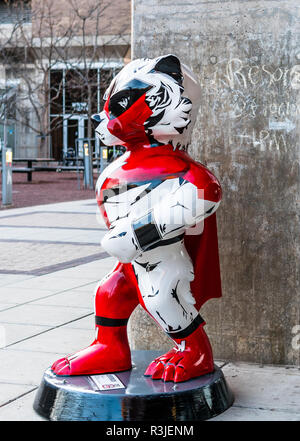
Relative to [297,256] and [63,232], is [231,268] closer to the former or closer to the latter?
[297,256]

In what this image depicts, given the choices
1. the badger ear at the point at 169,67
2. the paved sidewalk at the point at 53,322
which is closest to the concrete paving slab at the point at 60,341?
the paved sidewalk at the point at 53,322

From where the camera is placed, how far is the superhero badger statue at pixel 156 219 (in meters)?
3.36

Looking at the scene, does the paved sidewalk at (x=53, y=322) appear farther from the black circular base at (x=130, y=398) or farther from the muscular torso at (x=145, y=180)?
the muscular torso at (x=145, y=180)

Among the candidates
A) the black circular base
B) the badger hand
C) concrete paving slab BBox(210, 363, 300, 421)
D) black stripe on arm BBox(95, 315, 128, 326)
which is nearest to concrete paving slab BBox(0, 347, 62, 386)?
the black circular base

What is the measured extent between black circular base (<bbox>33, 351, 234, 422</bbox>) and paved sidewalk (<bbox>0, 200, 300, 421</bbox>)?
0.38 ft

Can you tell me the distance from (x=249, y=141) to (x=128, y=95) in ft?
3.82

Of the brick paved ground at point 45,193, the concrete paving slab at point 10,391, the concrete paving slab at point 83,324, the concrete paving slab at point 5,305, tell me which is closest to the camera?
the concrete paving slab at point 10,391

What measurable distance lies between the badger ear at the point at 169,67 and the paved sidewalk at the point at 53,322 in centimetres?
86

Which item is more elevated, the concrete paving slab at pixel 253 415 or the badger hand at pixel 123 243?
the badger hand at pixel 123 243

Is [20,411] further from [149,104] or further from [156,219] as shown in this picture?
[149,104]

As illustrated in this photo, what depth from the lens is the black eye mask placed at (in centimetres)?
348

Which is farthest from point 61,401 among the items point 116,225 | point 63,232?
point 63,232

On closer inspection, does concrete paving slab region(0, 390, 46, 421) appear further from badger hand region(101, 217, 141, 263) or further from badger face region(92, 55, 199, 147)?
badger face region(92, 55, 199, 147)
